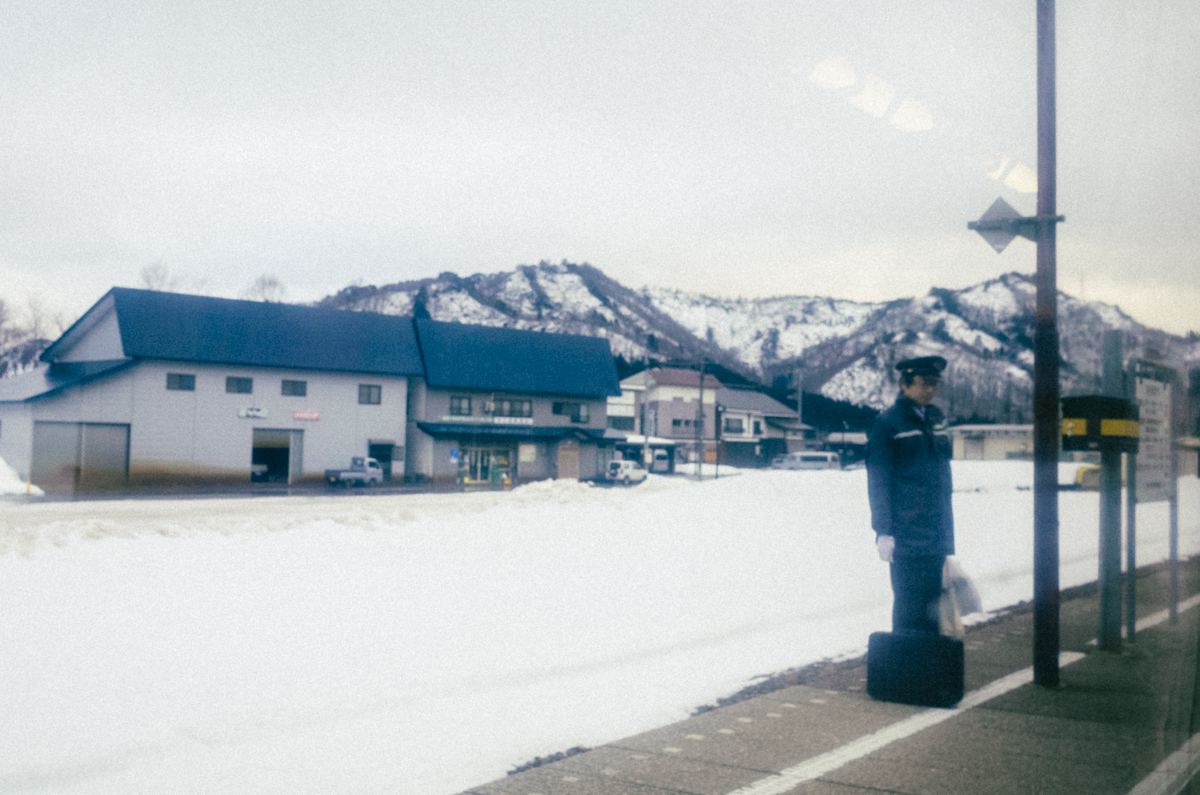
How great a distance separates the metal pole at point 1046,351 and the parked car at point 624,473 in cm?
4097

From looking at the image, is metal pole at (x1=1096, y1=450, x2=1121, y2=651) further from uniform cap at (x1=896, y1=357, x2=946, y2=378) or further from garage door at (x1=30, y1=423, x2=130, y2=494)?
garage door at (x1=30, y1=423, x2=130, y2=494)

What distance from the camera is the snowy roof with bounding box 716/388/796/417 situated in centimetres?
7525

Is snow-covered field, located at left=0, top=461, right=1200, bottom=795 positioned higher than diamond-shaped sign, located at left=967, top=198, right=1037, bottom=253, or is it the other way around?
diamond-shaped sign, located at left=967, top=198, right=1037, bottom=253

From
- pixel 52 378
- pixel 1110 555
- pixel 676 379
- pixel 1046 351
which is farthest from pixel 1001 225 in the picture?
pixel 676 379

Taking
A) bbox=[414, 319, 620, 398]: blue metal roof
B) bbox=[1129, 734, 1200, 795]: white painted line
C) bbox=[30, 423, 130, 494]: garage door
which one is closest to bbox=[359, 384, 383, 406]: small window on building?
bbox=[414, 319, 620, 398]: blue metal roof

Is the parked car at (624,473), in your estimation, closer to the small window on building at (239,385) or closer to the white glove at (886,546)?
the small window on building at (239,385)

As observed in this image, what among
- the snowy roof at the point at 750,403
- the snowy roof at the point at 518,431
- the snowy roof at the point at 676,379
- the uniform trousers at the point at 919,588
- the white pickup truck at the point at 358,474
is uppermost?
the snowy roof at the point at 676,379

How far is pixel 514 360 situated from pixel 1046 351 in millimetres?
45513

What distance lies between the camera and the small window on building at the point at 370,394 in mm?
45000

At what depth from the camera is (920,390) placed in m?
5.56

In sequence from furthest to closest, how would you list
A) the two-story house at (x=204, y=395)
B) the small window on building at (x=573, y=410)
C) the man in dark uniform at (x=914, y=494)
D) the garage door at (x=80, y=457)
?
the small window on building at (x=573, y=410) < the two-story house at (x=204, y=395) < the garage door at (x=80, y=457) < the man in dark uniform at (x=914, y=494)

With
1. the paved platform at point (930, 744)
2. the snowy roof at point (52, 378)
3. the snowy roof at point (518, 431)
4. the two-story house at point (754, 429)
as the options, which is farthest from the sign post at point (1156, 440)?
the two-story house at point (754, 429)

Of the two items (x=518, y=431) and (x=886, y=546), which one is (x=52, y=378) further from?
(x=886, y=546)

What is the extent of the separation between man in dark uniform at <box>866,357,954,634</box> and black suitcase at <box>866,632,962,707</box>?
0.40 m
